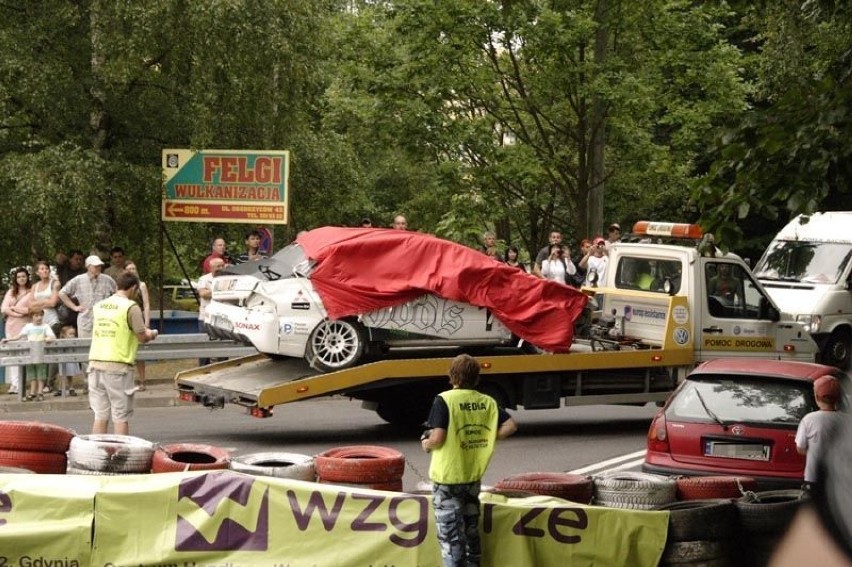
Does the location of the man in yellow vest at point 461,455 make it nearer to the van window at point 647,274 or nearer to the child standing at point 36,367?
the van window at point 647,274

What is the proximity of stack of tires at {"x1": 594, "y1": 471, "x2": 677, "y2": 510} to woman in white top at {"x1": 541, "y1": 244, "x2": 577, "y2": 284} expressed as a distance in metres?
11.9

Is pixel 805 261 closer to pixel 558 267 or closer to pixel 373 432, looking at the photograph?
pixel 558 267

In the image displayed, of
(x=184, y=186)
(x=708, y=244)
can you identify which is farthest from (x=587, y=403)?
(x=184, y=186)

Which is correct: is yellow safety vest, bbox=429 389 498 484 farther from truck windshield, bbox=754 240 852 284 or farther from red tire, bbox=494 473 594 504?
truck windshield, bbox=754 240 852 284

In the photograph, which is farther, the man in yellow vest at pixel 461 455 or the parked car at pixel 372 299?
the parked car at pixel 372 299

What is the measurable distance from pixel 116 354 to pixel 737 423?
18.9 ft

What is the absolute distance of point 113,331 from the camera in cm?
1308

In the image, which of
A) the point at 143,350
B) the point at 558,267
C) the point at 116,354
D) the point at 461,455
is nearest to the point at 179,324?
the point at 143,350

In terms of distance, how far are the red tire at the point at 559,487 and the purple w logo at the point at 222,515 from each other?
5.56ft

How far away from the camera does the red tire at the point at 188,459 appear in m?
9.03

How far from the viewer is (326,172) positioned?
2755 cm

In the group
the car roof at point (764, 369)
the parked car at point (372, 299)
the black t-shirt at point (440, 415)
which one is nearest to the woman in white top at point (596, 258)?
the parked car at point (372, 299)

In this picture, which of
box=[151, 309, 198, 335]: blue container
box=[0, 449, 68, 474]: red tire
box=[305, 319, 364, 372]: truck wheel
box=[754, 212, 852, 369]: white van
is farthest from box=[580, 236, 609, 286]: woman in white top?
box=[0, 449, 68, 474]: red tire

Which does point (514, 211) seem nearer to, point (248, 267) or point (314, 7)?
point (314, 7)
